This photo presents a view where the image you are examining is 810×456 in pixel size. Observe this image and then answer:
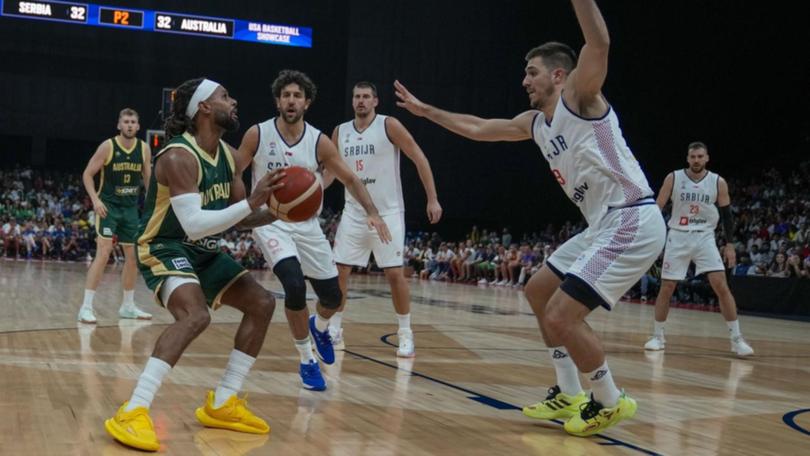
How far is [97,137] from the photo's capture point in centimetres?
2606

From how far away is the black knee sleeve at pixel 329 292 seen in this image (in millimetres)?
5812

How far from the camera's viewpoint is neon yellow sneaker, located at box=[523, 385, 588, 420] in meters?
4.59

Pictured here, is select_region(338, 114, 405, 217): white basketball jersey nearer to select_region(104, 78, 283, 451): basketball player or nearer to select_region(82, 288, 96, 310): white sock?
select_region(82, 288, 96, 310): white sock

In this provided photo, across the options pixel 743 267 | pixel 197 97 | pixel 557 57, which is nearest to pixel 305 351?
pixel 197 97

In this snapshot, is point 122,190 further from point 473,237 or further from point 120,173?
point 473,237

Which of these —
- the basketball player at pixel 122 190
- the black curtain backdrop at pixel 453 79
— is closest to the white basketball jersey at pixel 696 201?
the basketball player at pixel 122 190

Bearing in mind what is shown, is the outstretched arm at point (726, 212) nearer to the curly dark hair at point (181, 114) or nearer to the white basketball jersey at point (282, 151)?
the white basketball jersey at point (282, 151)

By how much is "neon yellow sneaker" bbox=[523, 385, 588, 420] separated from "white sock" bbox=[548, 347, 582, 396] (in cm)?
4

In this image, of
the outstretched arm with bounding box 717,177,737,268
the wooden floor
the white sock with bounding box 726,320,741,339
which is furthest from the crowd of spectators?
the white sock with bounding box 726,320,741,339

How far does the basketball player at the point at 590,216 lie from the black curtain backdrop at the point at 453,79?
1950 centimetres

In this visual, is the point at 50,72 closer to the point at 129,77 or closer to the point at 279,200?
the point at 129,77

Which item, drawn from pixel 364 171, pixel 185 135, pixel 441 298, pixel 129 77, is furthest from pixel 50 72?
pixel 185 135

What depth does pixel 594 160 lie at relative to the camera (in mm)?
4328

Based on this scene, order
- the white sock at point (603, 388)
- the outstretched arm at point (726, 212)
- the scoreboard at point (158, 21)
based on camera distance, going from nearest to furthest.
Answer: the white sock at point (603, 388) → the outstretched arm at point (726, 212) → the scoreboard at point (158, 21)
